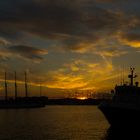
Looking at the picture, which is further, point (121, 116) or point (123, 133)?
point (121, 116)

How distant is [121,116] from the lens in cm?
5822

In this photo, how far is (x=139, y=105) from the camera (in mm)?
57188

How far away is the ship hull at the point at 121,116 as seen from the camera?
56475 millimetres

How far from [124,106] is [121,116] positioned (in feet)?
4.94

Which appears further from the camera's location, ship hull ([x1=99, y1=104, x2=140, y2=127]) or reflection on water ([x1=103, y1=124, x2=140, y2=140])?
ship hull ([x1=99, y1=104, x2=140, y2=127])

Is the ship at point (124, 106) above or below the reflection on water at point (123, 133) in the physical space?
above

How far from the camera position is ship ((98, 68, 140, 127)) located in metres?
56.8

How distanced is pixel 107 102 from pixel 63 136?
10.6 metres

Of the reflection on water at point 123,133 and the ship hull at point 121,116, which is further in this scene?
the ship hull at point 121,116

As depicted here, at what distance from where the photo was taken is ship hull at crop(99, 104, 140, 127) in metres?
56.5

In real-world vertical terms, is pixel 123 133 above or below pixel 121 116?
below

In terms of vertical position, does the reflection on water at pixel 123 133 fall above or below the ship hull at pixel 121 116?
below

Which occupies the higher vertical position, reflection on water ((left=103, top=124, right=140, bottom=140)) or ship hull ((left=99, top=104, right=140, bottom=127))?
ship hull ((left=99, top=104, right=140, bottom=127))

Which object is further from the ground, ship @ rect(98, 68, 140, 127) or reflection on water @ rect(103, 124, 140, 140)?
ship @ rect(98, 68, 140, 127)
